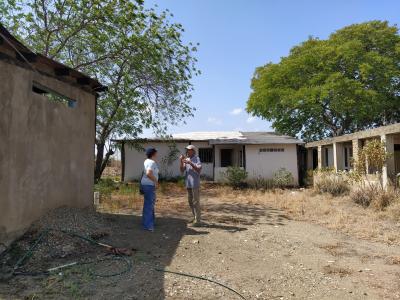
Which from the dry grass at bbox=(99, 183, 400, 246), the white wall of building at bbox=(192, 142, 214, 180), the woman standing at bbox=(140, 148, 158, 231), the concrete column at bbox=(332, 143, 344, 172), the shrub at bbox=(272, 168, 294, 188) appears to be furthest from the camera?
the white wall of building at bbox=(192, 142, 214, 180)

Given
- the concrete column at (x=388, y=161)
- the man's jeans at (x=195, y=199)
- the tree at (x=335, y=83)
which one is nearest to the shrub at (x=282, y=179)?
the tree at (x=335, y=83)

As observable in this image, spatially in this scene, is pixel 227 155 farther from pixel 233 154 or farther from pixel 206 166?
pixel 206 166

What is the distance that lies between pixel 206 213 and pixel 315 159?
50.1 feet

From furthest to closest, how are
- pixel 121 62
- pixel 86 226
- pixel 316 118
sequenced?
1. pixel 316 118
2. pixel 121 62
3. pixel 86 226

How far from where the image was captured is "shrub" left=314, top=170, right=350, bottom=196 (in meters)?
14.1

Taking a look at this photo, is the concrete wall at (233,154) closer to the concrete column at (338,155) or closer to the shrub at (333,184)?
the concrete column at (338,155)

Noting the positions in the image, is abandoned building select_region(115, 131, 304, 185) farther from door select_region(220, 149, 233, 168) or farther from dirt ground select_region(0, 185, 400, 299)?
dirt ground select_region(0, 185, 400, 299)

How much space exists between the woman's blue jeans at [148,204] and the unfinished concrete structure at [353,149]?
823cm

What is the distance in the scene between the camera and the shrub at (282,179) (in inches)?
749

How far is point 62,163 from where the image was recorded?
22.8 feet

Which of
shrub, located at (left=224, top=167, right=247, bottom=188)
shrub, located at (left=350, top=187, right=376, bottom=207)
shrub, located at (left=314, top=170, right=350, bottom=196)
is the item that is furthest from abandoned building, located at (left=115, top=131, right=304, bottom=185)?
shrub, located at (left=350, top=187, right=376, bottom=207)

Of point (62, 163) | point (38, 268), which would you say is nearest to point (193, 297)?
point (38, 268)

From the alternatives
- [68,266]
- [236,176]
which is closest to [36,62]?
[68,266]

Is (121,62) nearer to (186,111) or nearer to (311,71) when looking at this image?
(186,111)
